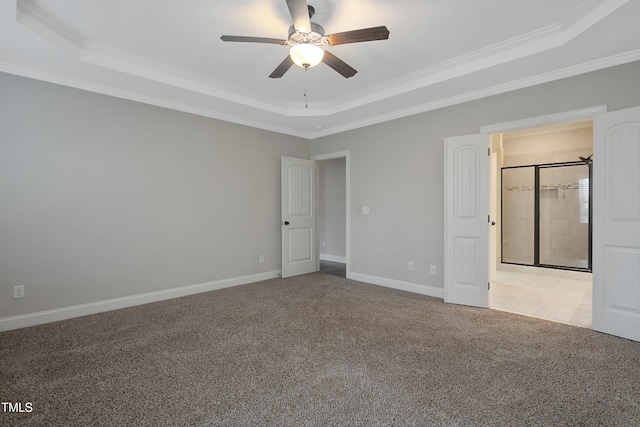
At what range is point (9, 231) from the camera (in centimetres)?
301

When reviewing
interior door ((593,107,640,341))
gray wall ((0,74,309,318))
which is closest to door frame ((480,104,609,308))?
interior door ((593,107,640,341))

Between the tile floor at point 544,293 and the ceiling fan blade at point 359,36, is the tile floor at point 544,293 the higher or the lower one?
the lower one

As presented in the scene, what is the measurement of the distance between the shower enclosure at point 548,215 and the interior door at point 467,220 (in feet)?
9.89

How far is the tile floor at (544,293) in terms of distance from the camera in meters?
3.44

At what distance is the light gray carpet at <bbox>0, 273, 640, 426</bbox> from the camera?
1754 mm

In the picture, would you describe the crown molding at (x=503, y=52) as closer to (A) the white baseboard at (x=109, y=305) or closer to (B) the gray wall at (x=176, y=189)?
(B) the gray wall at (x=176, y=189)

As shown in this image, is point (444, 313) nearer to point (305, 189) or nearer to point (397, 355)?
point (397, 355)

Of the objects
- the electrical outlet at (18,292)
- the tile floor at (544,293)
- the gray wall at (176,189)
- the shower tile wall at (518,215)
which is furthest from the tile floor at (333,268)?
the electrical outlet at (18,292)

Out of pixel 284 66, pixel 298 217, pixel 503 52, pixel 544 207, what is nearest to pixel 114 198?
pixel 284 66

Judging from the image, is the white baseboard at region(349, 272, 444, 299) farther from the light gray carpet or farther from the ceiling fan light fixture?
the ceiling fan light fixture

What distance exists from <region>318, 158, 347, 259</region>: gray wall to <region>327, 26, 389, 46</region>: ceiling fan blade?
15.3 feet

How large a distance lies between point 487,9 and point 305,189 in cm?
372

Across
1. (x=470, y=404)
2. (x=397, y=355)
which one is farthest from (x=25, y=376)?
(x=470, y=404)

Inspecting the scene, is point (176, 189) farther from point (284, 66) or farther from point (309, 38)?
point (309, 38)
